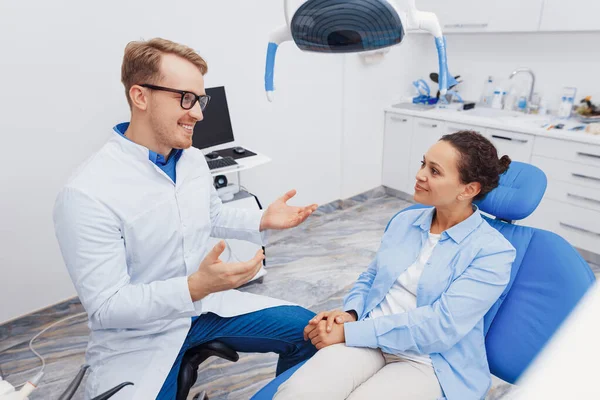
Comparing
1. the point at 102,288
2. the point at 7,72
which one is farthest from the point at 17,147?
the point at 102,288

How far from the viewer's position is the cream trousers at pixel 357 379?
1.14m

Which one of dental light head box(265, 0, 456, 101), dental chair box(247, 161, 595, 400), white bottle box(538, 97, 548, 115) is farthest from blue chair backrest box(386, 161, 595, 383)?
white bottle box(538, 97, 548, 115)

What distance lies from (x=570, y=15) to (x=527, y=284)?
7.83 feet

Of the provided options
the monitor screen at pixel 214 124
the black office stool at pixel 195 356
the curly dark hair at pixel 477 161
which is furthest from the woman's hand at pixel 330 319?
the monitor screen at pixel 214 124

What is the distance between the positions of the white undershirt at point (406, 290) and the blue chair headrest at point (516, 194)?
218mm

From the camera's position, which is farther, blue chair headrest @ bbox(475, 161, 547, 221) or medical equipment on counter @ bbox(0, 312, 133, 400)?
blue chair headrest @ bbox(475, 161, 547, 221)

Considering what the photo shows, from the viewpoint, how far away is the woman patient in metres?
1.20

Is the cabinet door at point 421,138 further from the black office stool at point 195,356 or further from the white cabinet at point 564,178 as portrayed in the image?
the black office stool at point 195,356

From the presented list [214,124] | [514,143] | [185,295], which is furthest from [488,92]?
[185,295]

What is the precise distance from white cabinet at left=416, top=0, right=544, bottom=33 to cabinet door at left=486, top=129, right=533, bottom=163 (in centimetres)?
75

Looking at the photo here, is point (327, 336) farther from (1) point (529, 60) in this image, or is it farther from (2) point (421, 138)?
(1) point (529, 60)

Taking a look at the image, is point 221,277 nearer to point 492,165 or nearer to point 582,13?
point 492,165

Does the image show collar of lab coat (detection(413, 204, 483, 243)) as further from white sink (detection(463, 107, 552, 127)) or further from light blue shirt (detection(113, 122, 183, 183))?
white sink (detection(463, 107, 552, 127))

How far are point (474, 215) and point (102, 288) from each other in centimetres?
111
